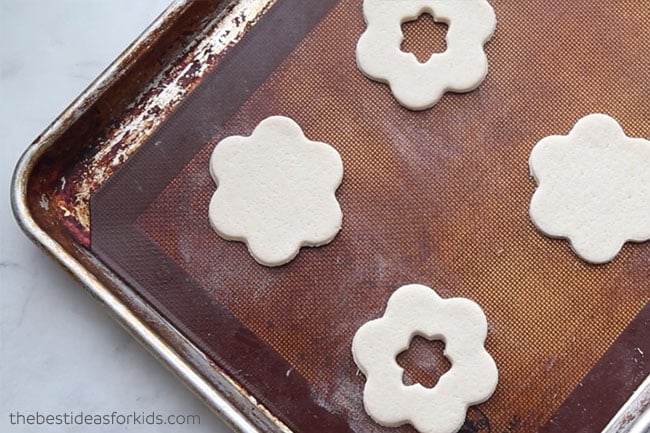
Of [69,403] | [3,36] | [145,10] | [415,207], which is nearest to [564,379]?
[415,207]

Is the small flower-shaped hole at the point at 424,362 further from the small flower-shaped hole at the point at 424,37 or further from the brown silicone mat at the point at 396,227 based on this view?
the small flower-shaped hole at the point at 424,37

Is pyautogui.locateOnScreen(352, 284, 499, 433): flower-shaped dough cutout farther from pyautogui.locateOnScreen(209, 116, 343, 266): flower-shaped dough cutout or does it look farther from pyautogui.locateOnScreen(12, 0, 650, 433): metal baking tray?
pyautogui.locateOnScreen(209, 116, 343, 266): flower-shaped dough cutout

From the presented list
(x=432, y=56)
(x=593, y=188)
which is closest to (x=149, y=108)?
(x=432, y=56)

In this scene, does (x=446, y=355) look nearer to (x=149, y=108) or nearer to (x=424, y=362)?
(x=424, y=362)

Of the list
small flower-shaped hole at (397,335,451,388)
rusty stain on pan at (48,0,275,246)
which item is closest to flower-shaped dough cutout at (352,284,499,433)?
small flower-shaped hole at (397,335,451,388)

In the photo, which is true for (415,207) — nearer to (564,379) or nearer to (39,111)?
(564,379)

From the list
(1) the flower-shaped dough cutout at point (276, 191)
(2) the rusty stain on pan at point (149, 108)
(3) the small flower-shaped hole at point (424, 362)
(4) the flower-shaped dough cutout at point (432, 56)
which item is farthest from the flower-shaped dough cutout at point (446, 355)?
(2) the rusty stain on pan at point (149, 108)
